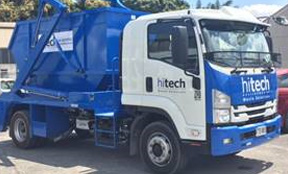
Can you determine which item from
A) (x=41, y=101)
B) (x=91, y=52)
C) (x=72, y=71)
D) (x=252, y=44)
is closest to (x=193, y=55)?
(x=252, y=44)

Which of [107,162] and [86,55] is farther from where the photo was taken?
[86,55]

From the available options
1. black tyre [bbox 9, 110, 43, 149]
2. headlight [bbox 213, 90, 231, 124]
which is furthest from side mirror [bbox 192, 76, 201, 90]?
black tyre [bbox 9, 110, 43, 149]

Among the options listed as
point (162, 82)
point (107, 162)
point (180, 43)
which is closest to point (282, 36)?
point (107, 162)

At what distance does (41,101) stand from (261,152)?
4.53 meters

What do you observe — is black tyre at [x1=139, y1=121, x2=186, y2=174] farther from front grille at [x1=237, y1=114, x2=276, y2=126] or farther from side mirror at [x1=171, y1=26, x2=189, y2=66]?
side mirror at [x1=171, y1=26, x2=189, y2=66]

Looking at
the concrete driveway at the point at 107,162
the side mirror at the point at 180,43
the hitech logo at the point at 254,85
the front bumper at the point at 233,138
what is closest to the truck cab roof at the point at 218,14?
the side mirror at the point at 180,43

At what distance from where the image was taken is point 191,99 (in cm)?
822

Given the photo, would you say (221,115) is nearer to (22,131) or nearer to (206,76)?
(206,76)

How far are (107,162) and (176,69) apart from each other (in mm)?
2652

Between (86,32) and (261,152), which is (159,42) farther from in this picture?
(261,152)

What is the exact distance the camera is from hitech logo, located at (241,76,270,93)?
831 centimetres

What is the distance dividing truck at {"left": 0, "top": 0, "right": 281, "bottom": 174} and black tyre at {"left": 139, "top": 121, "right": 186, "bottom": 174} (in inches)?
0.6

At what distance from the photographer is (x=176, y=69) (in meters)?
8.38

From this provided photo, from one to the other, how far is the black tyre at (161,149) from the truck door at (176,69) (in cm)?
43
